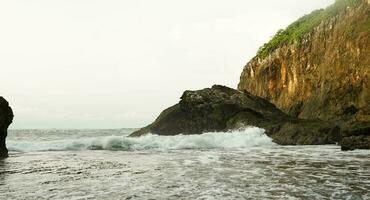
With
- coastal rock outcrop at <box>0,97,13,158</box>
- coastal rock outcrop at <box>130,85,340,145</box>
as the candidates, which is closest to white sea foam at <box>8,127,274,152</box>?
coastal rock outcrop at <box>130,85,340,145</box>

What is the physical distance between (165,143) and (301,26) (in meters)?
23.8

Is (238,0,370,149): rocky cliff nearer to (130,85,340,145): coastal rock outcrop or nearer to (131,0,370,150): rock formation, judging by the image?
(131,0,370,150): rock formation

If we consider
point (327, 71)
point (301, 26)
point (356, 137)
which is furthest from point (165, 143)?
point (301, 26)

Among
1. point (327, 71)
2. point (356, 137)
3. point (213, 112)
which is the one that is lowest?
point (356, 137)

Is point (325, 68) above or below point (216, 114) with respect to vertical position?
above

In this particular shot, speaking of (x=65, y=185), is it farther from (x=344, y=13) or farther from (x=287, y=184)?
(x=344, y=13)

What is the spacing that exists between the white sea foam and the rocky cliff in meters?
5.45

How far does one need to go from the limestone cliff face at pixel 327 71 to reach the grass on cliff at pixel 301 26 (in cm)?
58

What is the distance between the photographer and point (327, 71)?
33.7 metres

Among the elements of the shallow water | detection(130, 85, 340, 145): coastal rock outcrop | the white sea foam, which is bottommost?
the shallow water

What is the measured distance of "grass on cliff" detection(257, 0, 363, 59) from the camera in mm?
35594

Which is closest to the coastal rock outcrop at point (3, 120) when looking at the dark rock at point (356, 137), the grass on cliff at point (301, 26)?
the dark rock at point (356, 137)

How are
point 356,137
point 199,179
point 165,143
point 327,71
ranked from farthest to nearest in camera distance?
1. point 327,71
2. point 165,143
3. point 356,137
4. point 199,179

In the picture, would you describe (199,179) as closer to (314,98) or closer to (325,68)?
(325,68)
